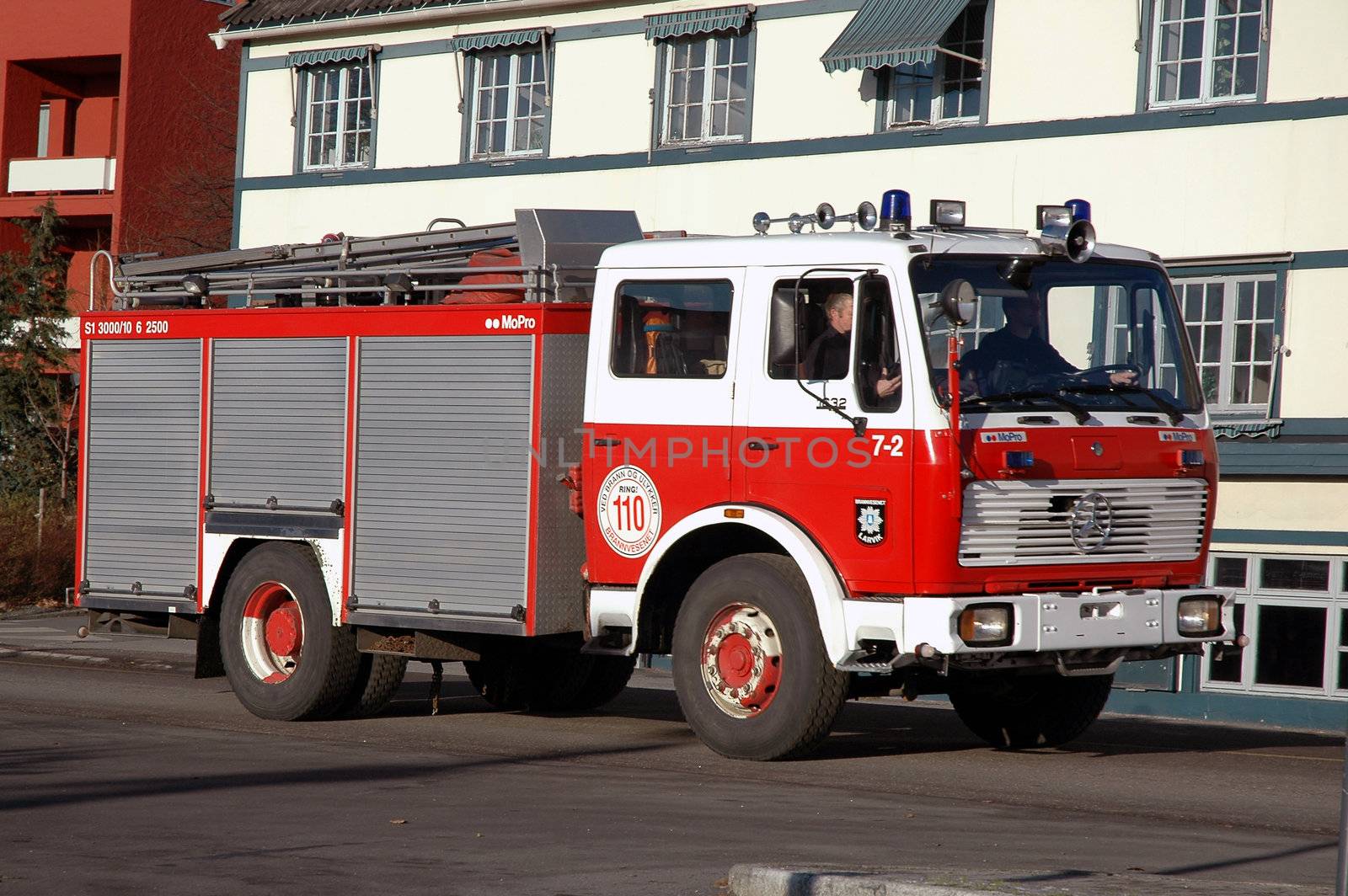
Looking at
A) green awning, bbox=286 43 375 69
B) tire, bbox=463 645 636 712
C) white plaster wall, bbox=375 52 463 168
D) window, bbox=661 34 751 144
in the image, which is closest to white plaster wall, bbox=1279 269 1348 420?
window, bbox=661 34 751 144

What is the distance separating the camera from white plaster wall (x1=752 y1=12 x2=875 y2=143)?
2086 centimetres

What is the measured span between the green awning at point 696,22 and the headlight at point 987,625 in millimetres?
13251

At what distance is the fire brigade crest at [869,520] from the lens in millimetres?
9539

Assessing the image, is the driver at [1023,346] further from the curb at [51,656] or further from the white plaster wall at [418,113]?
the white plaster wall at [418,113]

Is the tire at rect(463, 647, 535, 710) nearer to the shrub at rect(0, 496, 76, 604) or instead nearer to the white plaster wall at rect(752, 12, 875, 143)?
the white plaster wall at rect(752, 12, 875, 143)

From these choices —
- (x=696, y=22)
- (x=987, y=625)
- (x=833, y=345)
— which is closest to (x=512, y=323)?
(x=833, y=345)

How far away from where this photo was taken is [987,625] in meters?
9.45

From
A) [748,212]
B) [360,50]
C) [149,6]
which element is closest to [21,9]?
[149,6]

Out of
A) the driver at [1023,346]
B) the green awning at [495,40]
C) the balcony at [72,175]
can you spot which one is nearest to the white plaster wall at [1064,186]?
the green awning at [495,40]

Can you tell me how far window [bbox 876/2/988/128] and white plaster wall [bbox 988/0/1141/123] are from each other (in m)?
0.27

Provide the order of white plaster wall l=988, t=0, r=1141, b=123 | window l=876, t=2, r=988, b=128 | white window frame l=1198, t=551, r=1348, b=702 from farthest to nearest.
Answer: window l=876, t=2, r=988, b=128 → white plaster wall l=988, t=0, r=1141, b=123 → white window frame l=1198, t=551, r=1348, b=702

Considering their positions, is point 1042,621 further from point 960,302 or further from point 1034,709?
point 1034,709

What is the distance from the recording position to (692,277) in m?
10.4

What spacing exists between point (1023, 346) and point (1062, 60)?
10.4 metres
